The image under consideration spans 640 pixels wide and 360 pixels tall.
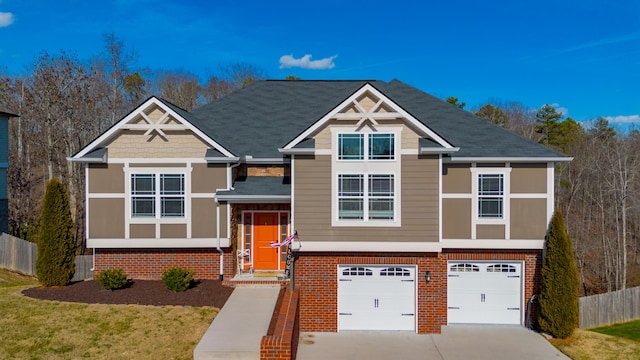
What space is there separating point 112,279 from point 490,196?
12.7 m

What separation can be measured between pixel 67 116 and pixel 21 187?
19.0 feet

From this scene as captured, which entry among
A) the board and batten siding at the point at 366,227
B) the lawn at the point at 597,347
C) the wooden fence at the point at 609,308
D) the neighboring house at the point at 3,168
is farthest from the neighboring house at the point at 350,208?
the neighboring house at the point at 3,168

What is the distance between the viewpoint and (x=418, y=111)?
54.0 ft

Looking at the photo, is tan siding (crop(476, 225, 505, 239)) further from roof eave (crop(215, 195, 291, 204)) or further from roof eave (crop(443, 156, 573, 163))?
roof eave (crop(215, 195, 291, 204))

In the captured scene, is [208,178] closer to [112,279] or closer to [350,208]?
[112,279]

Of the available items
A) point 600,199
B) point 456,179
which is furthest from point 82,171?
point 600,199

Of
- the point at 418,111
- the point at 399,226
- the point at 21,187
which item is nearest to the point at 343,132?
the point at 399,226

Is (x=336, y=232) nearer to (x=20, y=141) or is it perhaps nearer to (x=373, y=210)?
(x=373, y=210)

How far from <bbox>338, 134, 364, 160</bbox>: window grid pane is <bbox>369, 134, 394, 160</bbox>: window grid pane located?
30cm

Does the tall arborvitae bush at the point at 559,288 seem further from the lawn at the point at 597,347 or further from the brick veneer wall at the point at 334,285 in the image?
the brick veneer wall at the point at 334,285

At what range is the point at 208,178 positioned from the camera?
14016 millimetres

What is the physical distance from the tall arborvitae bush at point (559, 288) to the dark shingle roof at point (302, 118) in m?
2.83

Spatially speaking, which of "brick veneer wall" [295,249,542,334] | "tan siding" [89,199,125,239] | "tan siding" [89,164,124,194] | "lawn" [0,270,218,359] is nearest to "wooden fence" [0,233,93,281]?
"lawn" [0,270,218,359]

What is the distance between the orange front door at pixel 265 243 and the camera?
15.2 m
